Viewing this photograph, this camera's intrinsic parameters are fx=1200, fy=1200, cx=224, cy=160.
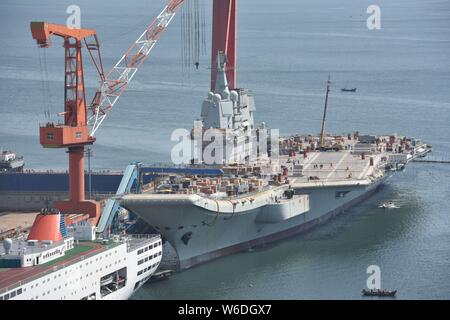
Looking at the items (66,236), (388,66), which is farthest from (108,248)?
(388,66)

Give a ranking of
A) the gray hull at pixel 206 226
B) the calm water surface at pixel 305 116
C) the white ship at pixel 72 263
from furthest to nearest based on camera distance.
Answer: the gray hull at pixel 206 226, the calm water surface at pixel 305 116, the white ship at pixel 72 263

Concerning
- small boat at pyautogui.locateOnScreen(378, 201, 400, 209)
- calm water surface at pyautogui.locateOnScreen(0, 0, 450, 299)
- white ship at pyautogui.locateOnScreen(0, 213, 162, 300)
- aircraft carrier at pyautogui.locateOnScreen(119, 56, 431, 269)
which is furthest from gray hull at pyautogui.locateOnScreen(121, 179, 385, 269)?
small boat at pyautogui.locateOnScreen(378, 201, 400, 209)

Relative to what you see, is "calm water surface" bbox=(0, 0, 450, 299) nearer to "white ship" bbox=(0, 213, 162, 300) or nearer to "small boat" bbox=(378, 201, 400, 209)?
"small boat" bbox=(378, 201, 400, 209)

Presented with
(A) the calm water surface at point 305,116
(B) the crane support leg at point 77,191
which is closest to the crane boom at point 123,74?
(B) the crane support leg at point 77,191

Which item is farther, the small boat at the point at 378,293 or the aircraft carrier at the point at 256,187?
the aircraft carrier at the point at 256,187

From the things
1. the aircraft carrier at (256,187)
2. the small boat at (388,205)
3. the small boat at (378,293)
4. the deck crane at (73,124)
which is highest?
the deck crane at (73,124)

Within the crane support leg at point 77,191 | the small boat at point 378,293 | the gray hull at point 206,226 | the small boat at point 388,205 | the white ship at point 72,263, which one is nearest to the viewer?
the white ship at point 72,263

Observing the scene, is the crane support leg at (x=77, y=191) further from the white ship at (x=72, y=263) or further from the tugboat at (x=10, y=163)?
the tugboat at (x=10, y=163)
